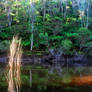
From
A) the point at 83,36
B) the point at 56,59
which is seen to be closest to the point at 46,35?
the point at 56,59

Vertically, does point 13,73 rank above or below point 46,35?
below

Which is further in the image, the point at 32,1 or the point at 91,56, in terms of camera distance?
the point at 32,1

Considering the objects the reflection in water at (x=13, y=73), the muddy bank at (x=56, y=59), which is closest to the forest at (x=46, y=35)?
the muddy bank at (x=56, y=59)

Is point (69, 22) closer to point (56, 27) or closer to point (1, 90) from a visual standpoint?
point (56, 27)

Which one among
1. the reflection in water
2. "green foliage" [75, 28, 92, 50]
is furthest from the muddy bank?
the reflection in water

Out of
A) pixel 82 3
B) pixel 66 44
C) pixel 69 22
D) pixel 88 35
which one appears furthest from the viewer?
pixel 82 3

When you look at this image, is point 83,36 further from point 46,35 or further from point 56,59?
point 46,35

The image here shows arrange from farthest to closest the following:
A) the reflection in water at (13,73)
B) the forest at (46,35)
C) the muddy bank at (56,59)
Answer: the muddy bank at (56,59), the forest at (46,35), the reflection in water at (13,73)

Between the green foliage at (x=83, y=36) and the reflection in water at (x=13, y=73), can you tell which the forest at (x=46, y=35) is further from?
the reflection in water at (x=13, y=73)

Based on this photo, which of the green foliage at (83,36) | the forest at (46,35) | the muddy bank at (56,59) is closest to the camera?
the forest at (46,35)

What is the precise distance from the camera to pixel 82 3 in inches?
1781

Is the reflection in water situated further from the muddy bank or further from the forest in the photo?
the muddy bank

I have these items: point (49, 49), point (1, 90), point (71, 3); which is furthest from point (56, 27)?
point (1, 90)

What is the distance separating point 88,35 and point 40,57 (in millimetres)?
8728
